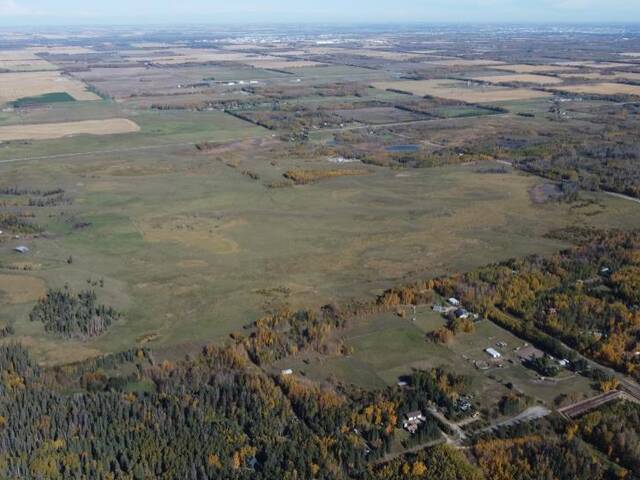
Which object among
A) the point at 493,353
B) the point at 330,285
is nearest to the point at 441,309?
the point at 493,353

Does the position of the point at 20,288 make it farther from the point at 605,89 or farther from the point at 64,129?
the point at 605,89

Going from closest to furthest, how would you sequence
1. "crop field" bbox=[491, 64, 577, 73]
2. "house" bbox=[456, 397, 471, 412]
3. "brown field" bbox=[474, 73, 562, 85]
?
1. "house" bbox=[456, 397, 471, 412]
2. "brown field" bbox=[474, 73, 562, 85]
3. "crop field" bbox=[491, 64, 577, 73]

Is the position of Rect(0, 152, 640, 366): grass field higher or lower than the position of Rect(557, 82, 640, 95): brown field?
lower

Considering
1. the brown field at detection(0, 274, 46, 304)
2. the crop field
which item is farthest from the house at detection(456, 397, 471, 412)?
the crop field

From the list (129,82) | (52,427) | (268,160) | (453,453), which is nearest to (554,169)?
(268,160)

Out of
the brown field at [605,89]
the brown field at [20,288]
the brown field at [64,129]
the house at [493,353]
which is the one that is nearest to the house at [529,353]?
the house at [493,353]

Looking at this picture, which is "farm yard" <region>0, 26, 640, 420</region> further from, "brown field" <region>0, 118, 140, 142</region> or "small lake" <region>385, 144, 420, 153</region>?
"small lake" <region>385, 144, 420, 153</region>
